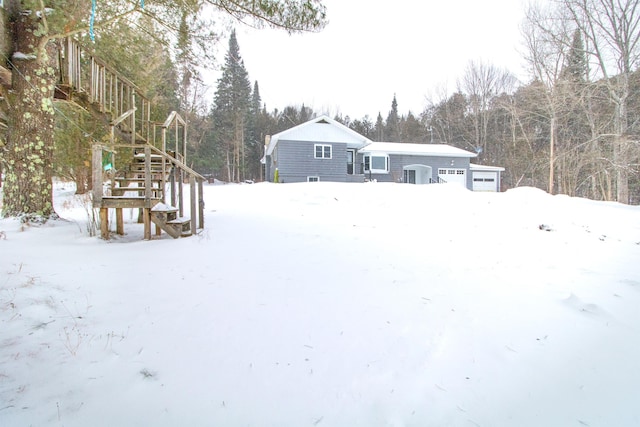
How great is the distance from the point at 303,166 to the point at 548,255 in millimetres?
15904

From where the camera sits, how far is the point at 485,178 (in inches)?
976

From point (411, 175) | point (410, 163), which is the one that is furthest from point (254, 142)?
point (410, 163)

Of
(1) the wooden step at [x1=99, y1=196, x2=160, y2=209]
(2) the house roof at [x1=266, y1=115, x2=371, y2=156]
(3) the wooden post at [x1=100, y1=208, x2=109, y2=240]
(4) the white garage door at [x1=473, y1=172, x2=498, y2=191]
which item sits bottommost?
(3) the wooden post at [x1=100, y1=208, x2=109, y2=240]

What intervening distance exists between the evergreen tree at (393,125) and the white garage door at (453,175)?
767 inches

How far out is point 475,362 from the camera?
2.07 metres

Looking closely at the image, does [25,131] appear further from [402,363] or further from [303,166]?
[303,166]

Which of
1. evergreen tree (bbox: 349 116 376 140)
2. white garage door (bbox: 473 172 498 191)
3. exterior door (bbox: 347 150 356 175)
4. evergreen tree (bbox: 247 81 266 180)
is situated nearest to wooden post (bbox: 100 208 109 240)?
exterior door (bbox: 347 150 356 175)

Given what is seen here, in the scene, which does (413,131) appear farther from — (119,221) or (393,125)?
(119,221)

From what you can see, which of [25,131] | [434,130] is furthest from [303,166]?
[434,130]

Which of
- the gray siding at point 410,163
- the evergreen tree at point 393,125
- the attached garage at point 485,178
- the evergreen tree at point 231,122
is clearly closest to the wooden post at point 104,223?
the gray siding at point 410,163

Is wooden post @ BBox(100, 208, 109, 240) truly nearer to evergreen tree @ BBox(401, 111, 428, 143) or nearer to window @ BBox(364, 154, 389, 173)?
window @ BBox(364, 154, 389, 173)

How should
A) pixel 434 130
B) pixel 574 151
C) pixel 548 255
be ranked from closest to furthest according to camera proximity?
pixel 548 255 < pixel 574 151 < pixel 434 130

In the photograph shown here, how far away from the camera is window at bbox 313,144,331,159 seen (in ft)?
64.9

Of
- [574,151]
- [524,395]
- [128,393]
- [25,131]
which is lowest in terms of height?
[524,395]
